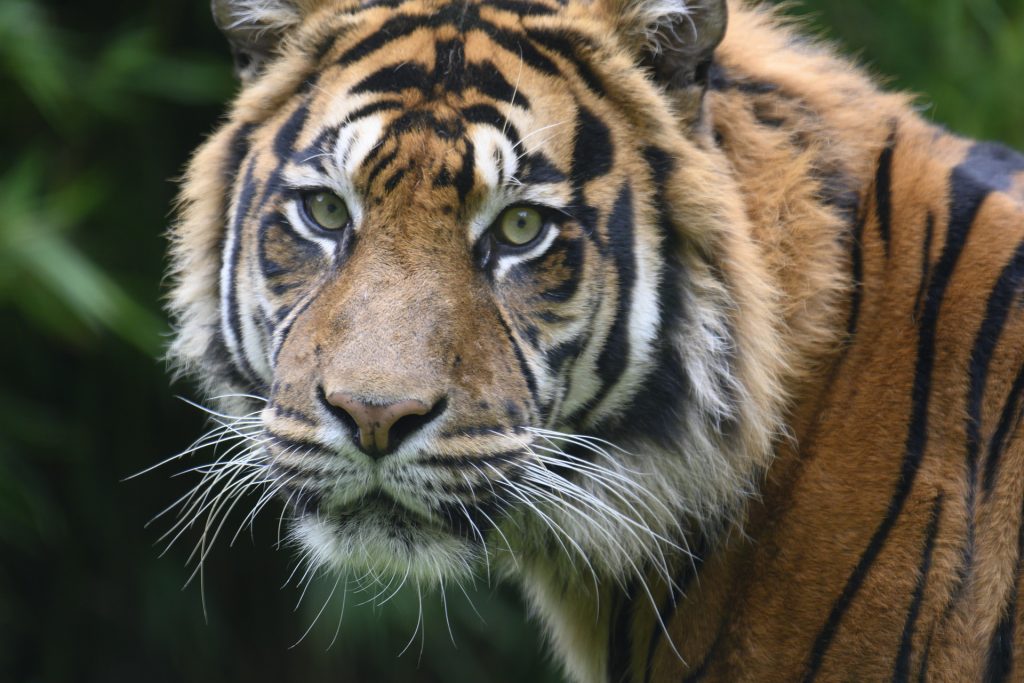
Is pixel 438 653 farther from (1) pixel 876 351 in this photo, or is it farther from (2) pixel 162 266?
(1) pixel 876 351

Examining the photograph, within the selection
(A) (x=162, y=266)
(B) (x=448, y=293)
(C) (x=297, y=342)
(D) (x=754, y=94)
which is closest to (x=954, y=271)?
(D) (x=754, y=94)

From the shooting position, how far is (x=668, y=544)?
1.93m

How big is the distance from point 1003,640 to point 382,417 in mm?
972

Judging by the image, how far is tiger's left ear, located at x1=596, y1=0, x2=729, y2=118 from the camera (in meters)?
1.84

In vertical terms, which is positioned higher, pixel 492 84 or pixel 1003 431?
pixel 492 84

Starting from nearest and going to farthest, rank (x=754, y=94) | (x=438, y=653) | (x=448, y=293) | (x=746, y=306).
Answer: (x=448, y=293)
(x=746, y=306)
(x=754, y=94)
(x=438, y=653)

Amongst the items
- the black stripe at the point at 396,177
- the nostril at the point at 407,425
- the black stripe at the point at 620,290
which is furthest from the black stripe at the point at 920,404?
the black stripe at the point at 396,177

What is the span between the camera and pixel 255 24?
2.07 m

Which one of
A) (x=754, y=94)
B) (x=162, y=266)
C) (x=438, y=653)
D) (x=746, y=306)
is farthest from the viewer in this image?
(x=438, y=653)

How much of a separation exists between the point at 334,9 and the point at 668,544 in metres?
1.13

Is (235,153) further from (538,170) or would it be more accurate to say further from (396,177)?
(538,170)

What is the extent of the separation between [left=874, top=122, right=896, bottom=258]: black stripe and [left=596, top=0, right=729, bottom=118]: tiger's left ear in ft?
1.16

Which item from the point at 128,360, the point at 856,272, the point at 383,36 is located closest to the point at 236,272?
the point at 383,36

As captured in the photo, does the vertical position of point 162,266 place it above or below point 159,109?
below
